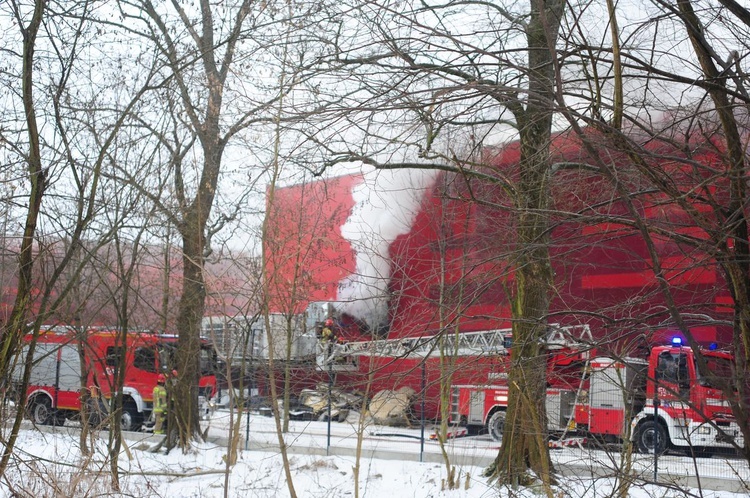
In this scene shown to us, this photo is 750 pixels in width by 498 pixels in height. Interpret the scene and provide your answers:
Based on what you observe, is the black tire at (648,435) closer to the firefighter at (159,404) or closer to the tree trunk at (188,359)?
the tree trunk at (188,359)

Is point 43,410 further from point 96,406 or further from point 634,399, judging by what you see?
point 634,399

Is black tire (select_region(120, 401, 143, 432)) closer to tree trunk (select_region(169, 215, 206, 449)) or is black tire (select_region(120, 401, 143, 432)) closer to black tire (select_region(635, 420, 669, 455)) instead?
tree trunk (select_region(169, 215, 206, 449))

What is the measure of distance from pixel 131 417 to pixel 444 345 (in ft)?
38.9

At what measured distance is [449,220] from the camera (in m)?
10.6

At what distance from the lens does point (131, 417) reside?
19.2m

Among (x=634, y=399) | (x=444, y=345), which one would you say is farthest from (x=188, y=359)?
(x=634, y=399)

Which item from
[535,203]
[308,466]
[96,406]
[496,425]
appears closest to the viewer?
[535,203]

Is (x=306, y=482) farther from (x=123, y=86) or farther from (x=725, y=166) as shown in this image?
(x=725, y=166)

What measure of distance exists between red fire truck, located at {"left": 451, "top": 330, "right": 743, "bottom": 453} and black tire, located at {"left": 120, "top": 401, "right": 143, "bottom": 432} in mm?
8330

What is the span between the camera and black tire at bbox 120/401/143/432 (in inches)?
742

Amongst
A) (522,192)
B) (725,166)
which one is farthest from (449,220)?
(725,166)

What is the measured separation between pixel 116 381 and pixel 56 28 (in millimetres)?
6267

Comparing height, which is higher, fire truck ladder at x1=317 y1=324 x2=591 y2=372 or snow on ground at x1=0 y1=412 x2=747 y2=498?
fire truck ladder at x1=317 y1=324 x2=591 y2=372

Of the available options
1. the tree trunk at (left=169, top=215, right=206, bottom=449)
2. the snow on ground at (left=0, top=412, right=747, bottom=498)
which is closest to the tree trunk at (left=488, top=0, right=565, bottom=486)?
the snow on ground at (left=0, top=412, right=747, bottom=498)
